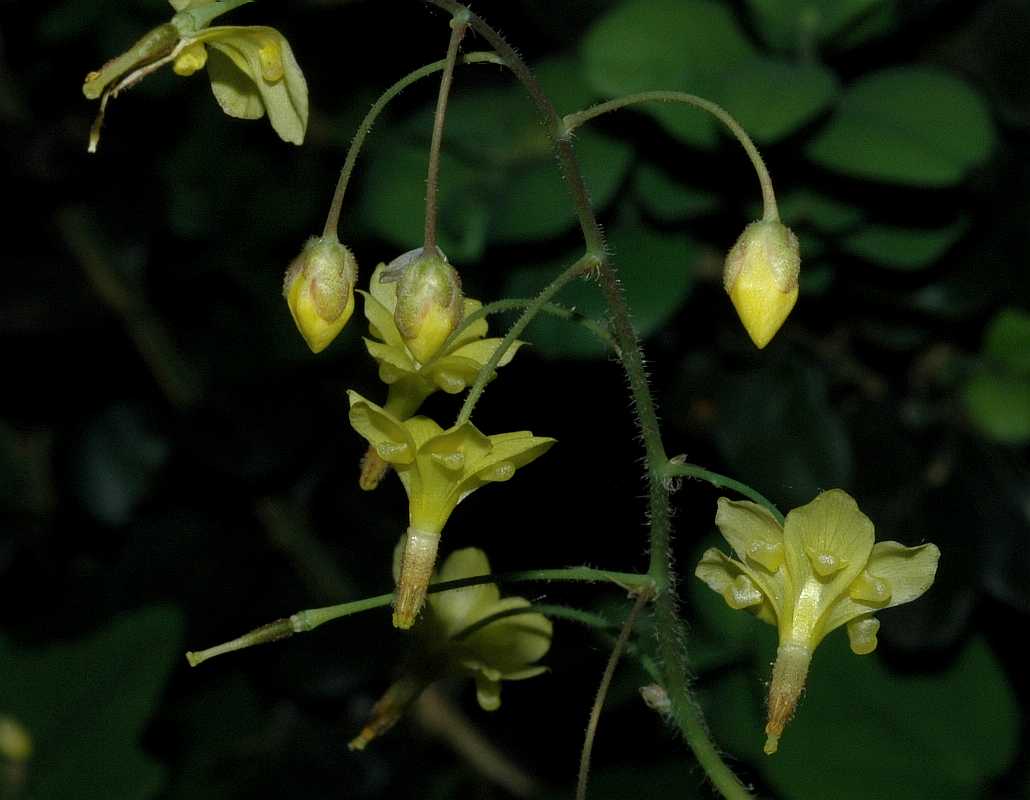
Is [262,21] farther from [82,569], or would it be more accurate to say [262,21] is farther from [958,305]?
[958,305]

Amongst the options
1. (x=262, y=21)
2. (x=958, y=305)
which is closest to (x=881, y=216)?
(x=958, y=305)

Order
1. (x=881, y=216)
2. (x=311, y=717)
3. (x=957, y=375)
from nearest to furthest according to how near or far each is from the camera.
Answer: (x=881, y=216) < (x=957, y=375) < (x=311, y=717)

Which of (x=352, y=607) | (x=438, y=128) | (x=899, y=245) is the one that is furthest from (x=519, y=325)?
(x=899, y=245)

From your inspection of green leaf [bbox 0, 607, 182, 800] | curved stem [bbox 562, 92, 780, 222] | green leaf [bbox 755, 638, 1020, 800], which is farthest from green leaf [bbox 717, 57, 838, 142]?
green leaf [bbox 0, 607, 182, 800]

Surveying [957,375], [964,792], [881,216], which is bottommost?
[964,792]

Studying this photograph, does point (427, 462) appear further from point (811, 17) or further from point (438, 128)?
point (811, 17)

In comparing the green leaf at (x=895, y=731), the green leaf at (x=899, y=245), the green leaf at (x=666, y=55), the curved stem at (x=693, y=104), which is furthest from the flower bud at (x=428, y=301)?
the green leaf at (x=895, y=731)
